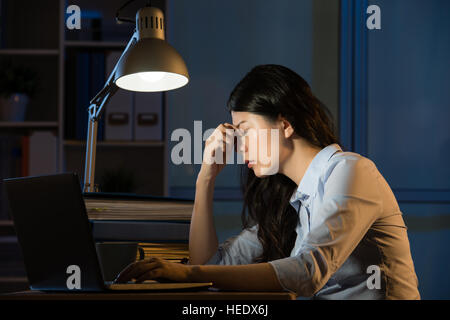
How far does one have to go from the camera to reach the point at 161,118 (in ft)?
6.60

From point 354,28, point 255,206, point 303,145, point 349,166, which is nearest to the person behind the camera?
point 349,166

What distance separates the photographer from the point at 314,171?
106 cm

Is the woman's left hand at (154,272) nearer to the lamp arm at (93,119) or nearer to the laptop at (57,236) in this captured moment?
the laptop at (57,236)

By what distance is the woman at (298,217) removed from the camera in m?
0.72

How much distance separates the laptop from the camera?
617 mm

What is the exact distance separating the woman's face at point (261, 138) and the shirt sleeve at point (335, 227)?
229mm

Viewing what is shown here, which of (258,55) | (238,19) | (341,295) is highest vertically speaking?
(238,19)

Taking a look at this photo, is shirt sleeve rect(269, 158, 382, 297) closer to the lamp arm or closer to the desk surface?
the desk surface

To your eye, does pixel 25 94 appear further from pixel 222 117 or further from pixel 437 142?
pixel 437 142

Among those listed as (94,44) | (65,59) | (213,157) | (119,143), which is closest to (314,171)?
(213,157)

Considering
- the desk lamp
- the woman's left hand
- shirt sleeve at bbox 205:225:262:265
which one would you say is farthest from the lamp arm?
the woman's left hand

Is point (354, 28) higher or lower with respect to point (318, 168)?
higher
